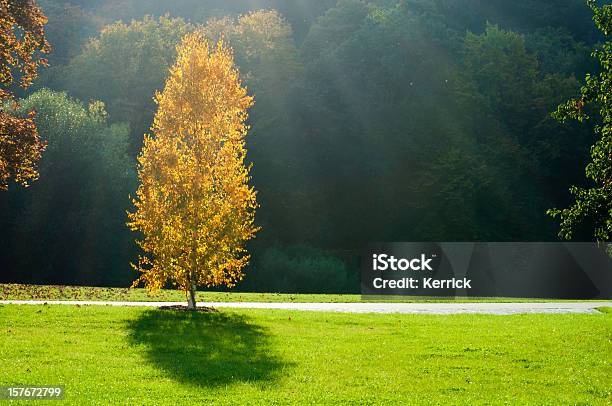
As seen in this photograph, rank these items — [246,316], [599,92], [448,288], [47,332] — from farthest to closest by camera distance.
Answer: [448,288], [246,316], [599,92], [47,332]

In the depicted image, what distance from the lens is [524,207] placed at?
5519 cm

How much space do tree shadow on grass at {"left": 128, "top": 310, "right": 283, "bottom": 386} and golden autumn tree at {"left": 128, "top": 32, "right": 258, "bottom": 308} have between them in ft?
5.27

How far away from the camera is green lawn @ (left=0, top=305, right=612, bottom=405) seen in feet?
44.4

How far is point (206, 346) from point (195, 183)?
6515mm

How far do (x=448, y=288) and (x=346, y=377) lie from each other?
2743 centimetres

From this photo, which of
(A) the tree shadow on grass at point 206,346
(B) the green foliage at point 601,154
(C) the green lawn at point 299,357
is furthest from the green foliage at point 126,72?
(B) the green foliage at point 601,154

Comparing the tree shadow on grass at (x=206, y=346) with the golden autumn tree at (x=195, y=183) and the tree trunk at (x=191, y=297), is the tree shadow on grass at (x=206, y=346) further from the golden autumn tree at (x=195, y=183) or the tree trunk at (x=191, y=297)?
the golden autumn tree at (x=195, y=183)

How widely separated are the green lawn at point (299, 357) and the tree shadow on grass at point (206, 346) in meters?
0.03

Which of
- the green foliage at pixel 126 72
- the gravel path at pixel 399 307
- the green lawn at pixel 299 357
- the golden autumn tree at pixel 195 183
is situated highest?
the green foliage at pixel 126 72

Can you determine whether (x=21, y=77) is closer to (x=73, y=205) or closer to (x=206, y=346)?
(x=206, y=346)

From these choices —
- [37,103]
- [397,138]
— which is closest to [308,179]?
[397,138]

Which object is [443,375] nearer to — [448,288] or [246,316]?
[246,316]

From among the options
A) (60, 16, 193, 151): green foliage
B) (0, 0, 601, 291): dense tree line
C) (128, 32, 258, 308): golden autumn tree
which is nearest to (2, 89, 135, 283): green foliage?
(0, 0, 601, 291): dense tree line

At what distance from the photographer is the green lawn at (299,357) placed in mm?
13547
